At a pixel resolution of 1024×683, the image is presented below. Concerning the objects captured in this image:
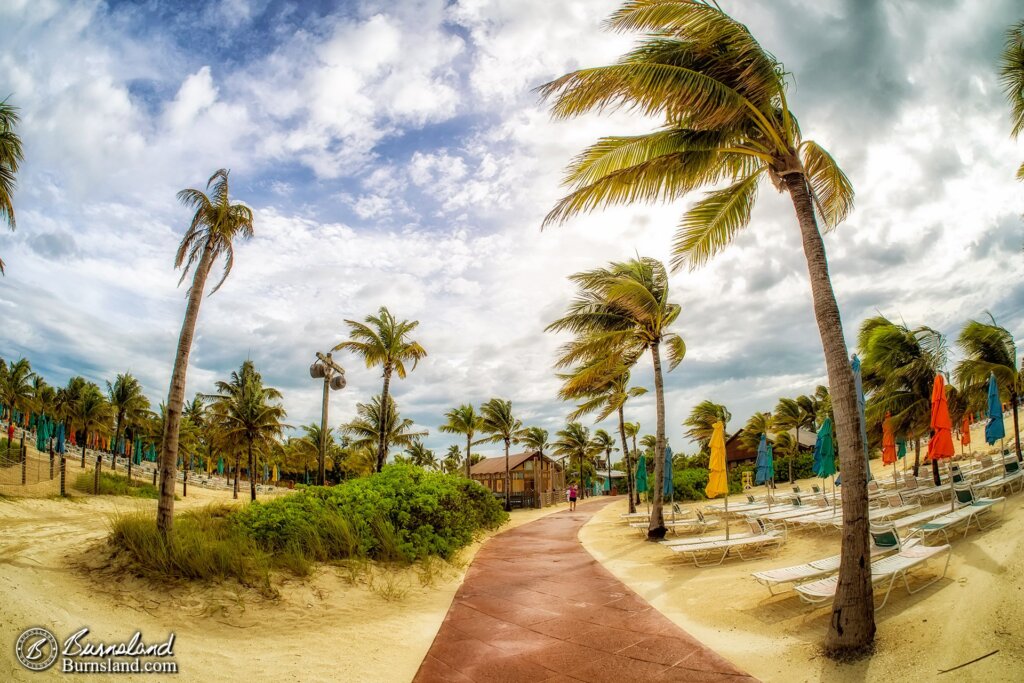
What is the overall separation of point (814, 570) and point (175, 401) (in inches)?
438

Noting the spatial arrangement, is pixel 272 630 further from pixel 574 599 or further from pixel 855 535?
pixel 855 535

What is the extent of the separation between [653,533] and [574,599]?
658cm

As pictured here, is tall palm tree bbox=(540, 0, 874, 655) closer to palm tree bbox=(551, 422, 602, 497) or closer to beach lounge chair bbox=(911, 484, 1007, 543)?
beach lounge chair bbox=(911, 484, 1007, 543)

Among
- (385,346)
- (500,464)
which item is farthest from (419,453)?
(385,346)

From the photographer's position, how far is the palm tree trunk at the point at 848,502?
4.75 meters

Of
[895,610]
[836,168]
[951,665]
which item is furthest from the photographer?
[836,168]

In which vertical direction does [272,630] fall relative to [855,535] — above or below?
below

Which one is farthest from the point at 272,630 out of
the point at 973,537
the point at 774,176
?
the point at 973,537

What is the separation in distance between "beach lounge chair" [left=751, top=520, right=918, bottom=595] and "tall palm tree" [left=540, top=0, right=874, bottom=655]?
179cm

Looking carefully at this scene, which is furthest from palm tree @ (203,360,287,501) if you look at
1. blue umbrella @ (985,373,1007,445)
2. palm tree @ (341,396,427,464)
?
blue umbrella @ (985,373,1007,445)

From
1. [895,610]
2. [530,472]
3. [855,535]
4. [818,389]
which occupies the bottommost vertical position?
[530,472]

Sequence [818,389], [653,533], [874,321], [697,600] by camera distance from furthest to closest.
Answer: [818,389]
[874,321]
[653,533]
[697,600]

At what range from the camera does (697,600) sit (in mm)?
7613

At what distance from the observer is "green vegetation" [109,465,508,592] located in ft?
23.3
